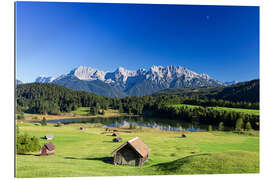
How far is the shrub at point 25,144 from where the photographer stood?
1378cm

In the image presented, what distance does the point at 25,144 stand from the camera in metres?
14.2

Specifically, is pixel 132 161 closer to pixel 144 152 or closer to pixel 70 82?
pixel 144 152

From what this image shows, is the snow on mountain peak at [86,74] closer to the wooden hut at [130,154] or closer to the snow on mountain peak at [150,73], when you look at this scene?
the snow on mountain peak at [150,73]

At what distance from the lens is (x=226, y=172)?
418 inches

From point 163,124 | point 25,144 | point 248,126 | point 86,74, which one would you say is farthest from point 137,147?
point 86,74

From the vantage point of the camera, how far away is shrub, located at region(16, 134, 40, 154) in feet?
45.2

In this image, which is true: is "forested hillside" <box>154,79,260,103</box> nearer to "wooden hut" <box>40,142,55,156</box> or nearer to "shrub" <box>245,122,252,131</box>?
"shrub" <box>245,122,252,131</box>

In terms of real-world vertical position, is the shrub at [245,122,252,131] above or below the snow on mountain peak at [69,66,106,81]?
below

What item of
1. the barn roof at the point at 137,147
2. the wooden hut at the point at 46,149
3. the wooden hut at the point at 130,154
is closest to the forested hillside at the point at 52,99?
the wooden hut at the point at 46,149

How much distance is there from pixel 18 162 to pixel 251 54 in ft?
53.4

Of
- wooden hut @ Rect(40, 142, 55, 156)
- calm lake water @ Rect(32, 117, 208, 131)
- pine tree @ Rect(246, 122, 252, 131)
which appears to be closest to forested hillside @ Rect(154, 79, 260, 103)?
pine tree @ Rect(246, 122, 252, 131)

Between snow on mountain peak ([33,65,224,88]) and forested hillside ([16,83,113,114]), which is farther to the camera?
forested hillside ([16,83,113,114])
